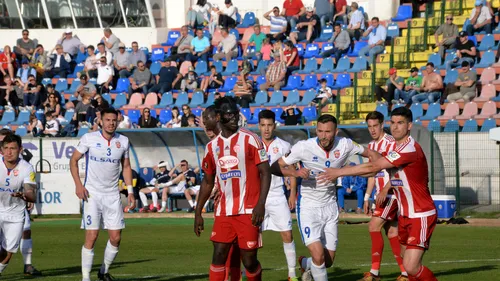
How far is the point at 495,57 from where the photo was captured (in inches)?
1093

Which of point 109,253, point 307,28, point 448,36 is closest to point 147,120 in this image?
point 307,28

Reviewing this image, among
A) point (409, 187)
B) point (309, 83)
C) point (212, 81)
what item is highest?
point (212, 81)

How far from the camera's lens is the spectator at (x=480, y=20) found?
94.5 ft

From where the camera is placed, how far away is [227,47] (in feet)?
109

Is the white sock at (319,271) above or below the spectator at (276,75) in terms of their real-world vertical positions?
below

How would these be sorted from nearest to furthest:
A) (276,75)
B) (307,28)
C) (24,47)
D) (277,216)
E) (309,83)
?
(277,216), (309,83), (276,75), (307,28), (24,47)

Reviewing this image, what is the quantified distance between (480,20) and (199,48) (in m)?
9.54

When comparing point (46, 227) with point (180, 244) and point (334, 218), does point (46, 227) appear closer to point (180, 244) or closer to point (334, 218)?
point (180, 244)

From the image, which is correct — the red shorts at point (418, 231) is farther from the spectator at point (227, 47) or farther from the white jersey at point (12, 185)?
the spectator at point (227, 47)

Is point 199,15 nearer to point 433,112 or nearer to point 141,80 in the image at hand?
point 141,80

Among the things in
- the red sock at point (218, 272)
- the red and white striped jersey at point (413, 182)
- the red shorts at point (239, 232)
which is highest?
the red and white striped jersey at point (413, 182)

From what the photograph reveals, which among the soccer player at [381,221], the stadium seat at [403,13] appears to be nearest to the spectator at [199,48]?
the stadium seat at [403,13]

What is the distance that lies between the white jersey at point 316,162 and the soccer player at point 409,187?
109cm

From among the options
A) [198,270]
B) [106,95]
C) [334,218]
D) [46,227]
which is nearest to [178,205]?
[46,227]
